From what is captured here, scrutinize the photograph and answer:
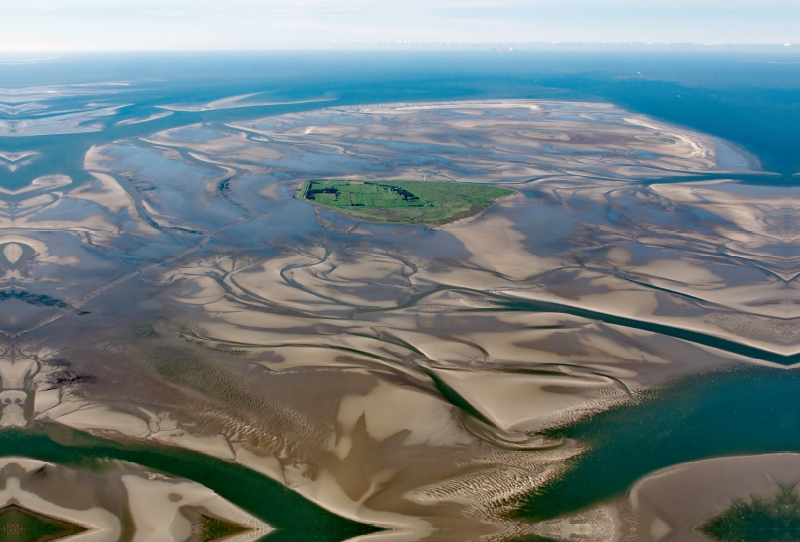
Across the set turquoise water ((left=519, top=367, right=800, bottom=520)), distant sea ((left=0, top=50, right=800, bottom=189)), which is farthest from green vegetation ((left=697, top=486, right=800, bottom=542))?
distant sea ((left=0, top=50, right=800, bottom=189))

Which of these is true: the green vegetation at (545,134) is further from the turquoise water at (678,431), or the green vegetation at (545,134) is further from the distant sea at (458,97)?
the turquoise water at (678,431)

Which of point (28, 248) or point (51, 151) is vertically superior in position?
point (51, 151)

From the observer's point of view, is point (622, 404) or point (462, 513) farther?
point (622, 404)

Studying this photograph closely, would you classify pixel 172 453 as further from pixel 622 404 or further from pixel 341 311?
pixel 622 404

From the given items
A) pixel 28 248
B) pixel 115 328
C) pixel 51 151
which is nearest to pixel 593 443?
pixel 115 328

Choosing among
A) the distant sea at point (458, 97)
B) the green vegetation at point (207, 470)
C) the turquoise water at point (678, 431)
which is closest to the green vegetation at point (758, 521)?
the turquoise water at point (678, 431)

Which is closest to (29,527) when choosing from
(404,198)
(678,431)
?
(678,431)

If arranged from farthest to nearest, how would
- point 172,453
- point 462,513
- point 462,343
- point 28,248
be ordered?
point 28,248 → point 462,343 → point 172,453 → point 462,513

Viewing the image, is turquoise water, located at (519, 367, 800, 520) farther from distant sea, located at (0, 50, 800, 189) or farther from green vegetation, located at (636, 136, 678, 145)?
green vegetation, located at (636, 136, 678, 145)
